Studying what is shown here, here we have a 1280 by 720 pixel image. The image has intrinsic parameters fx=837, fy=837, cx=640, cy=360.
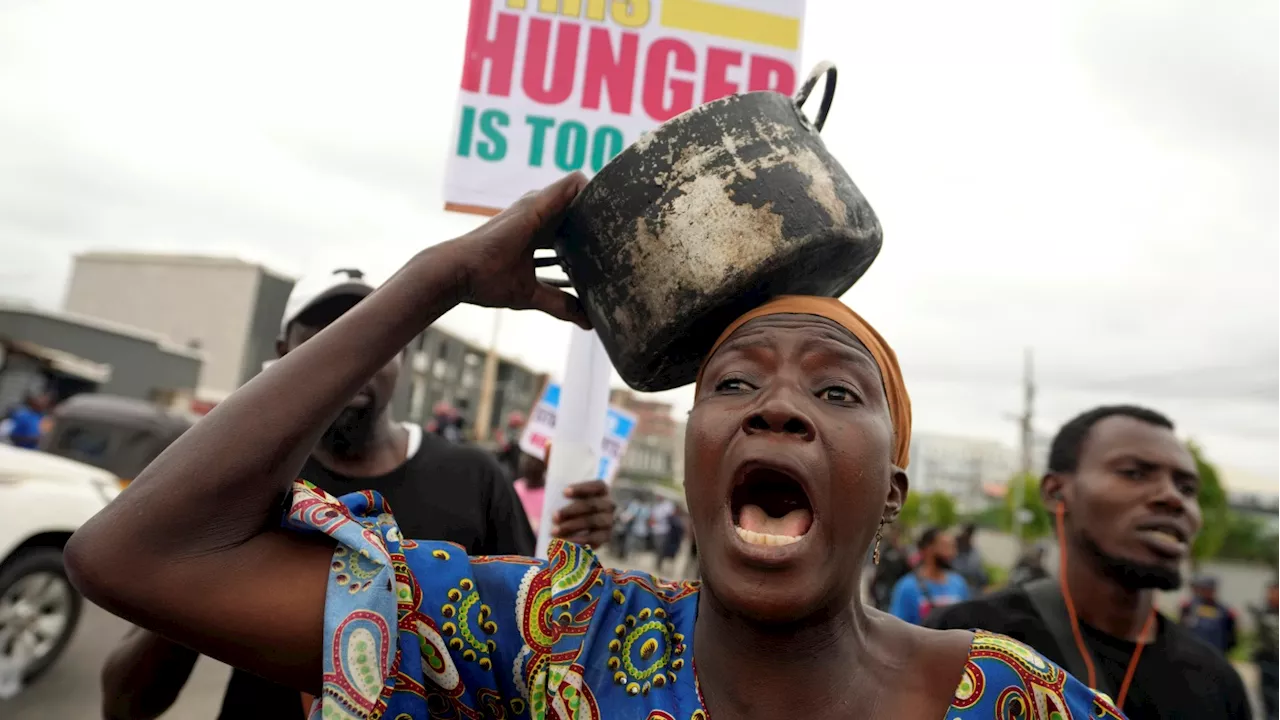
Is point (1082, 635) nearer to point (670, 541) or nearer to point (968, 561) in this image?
point (968, 561)

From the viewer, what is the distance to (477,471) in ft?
8.24

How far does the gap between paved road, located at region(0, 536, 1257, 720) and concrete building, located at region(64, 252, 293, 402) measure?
3740cm

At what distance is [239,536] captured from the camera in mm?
1420

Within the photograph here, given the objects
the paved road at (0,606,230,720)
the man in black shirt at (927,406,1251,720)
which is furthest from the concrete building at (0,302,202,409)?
the man in black shirt at (927,406,1251,720)

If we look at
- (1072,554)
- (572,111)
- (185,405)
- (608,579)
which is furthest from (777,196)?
(185,405)

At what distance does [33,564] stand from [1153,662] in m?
6.09

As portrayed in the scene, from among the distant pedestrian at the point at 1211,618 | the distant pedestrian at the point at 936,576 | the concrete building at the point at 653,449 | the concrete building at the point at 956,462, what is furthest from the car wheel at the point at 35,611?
the concrete building at the point at 956,462

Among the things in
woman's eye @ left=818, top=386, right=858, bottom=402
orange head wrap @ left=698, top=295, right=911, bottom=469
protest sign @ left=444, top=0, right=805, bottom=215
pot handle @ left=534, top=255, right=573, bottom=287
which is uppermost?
protest sign @ left=444, top=0, right=805, bottom=215

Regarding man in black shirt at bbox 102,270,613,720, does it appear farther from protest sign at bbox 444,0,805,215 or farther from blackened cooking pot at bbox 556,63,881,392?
blackened cooking pot at bbox 556,63,881,392

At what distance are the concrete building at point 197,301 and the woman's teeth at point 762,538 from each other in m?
43.9

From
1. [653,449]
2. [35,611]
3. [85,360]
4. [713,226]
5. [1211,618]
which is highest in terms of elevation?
[85,360]

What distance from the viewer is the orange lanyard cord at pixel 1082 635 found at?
7.81 ft

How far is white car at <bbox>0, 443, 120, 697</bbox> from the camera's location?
5234mm

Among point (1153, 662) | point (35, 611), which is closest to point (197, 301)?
point (35, 611)
